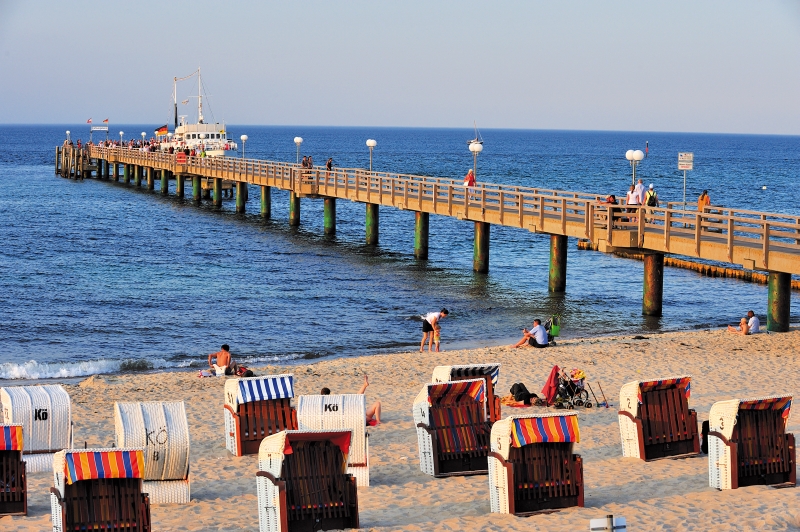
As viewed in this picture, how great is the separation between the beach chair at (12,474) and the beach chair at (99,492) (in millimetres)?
1187

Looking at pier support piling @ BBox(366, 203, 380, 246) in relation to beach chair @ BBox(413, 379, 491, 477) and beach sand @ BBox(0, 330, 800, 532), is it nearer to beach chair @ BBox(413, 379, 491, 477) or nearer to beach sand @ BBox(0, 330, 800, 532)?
beach sand @ BBox(0, 330, 800, 532)

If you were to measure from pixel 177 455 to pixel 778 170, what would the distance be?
4329 inches

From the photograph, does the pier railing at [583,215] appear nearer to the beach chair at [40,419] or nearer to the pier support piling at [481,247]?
the pier support piling at [481,247]

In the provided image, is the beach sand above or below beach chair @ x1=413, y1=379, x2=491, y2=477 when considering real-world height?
below

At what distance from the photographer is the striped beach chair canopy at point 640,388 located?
11.6 m

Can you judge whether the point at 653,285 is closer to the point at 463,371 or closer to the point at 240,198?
the point at 463,371

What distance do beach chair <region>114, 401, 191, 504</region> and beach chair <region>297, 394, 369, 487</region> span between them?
1233mm

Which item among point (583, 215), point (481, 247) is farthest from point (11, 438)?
point (481, 247)

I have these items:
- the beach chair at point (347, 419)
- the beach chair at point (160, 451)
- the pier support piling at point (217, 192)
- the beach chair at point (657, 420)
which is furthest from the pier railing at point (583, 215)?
the beach chair at point (160, 451)

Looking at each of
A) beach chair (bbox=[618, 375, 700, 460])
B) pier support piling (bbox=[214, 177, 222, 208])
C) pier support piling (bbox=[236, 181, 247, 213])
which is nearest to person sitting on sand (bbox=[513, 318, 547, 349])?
beach chair (bbox=[618, 375, 700, 460])

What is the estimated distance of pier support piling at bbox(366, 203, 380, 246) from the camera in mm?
39875

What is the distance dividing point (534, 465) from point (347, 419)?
2059 mm

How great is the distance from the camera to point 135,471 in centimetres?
891

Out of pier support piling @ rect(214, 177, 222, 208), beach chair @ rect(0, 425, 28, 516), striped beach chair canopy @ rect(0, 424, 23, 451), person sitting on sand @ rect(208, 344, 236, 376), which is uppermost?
pier support piling @ rect(214, 177, 222, 208)
